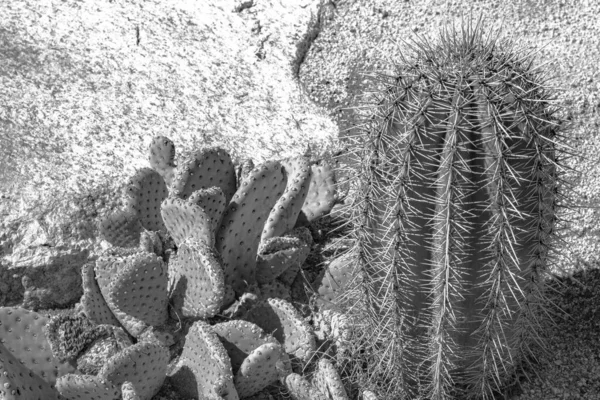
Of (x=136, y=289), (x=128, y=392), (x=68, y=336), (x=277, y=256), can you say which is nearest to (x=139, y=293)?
(x=136, y=289)

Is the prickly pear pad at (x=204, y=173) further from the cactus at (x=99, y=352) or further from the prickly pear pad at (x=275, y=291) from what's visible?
the cactus at (x=99, y=352)

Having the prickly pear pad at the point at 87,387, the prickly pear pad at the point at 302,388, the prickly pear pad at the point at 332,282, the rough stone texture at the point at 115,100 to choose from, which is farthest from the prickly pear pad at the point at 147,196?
the prickly pear pad at the point at 302,388

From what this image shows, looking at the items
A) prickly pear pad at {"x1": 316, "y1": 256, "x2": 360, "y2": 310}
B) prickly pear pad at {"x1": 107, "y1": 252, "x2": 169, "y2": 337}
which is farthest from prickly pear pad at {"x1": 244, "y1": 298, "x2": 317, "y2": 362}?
prickly pear pad at {"x1": 107, "y1": 252, "x2": 169, "y2": 337}

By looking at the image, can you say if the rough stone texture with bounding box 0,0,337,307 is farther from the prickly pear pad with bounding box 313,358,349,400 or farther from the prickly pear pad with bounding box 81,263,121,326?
the prickly pear pad with bounding box 313,358,349,400

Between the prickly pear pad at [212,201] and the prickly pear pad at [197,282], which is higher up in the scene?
the prickly pear pad at [212,201]

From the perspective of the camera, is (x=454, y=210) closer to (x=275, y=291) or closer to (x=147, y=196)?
(x=275, y=291)

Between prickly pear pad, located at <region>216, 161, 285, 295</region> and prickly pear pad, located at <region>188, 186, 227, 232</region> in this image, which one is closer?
prickly pear pad, located at <region>188, 186, 227, 232</region>

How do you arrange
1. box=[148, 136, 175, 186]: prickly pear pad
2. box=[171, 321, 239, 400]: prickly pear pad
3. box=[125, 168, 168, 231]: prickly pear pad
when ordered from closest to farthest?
box=[171, 321, 239, 400]: prickly pear pad < box=[125, 168, 168, 231]: prickly pear pad < box=[148, 136, 175, 186]: prickly pear pad

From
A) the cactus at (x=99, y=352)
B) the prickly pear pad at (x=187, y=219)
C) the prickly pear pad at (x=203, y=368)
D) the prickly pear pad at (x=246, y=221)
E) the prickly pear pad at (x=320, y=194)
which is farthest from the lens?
the prickly pear pad at (x=320, y=194)
